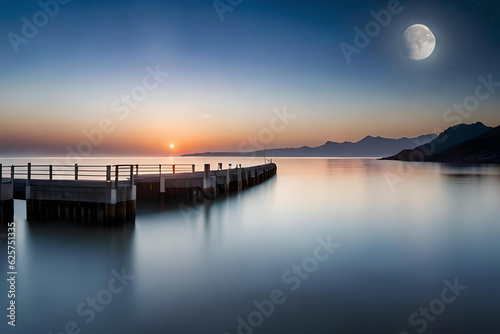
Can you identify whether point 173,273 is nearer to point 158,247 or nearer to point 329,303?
point 158,247

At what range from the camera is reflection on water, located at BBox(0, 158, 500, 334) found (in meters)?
7.56

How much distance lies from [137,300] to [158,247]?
565 centimetres

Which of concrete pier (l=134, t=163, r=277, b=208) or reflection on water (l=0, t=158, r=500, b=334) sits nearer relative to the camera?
reflection on water (l=0, t=158, r=500, b=334)

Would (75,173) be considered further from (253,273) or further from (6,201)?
(253,273)

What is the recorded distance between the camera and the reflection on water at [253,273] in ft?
24.8

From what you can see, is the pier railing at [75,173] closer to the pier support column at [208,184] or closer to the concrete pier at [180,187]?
the concrete pier at [180,187]

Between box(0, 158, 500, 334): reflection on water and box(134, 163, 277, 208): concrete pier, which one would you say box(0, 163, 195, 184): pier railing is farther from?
box(0, 158, 500, 334): reflection on water

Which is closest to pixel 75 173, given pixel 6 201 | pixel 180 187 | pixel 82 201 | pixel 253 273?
pixel 82 201

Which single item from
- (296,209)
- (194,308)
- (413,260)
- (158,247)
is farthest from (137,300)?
(296,209)

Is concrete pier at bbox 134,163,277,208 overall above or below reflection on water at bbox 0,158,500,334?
above

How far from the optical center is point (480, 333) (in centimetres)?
698

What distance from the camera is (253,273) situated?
10914 millimetres

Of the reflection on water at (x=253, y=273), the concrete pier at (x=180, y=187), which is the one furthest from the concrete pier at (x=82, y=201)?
the concrete pier at (x=180, y=187)

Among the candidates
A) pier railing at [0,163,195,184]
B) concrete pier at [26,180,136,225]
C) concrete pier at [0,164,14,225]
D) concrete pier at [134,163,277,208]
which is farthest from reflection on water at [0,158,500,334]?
concrete pier at [134,163,277,208]
